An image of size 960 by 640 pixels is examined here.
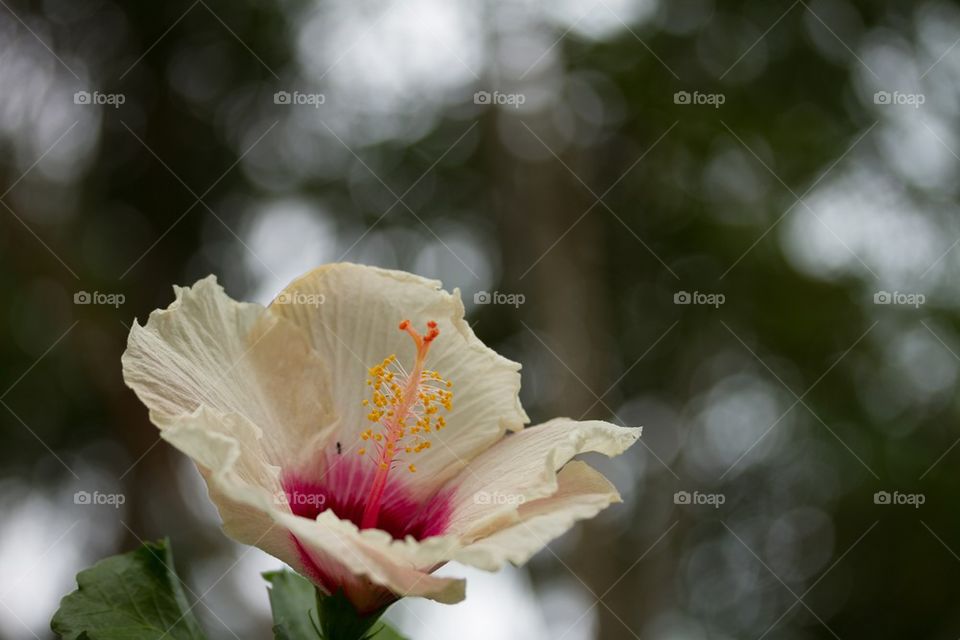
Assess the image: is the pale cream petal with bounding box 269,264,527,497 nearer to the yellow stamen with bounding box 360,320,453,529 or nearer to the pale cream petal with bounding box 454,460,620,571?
the yellow stamen with bounding box 360,320,453,529

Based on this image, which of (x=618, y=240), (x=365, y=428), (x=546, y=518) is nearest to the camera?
(x=546, y=518)

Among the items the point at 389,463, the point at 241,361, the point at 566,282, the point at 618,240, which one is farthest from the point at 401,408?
the point at 618,240

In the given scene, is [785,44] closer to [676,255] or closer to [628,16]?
[628,16]

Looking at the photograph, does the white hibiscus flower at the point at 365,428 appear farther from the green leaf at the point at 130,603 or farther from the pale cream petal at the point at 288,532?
the green leaf at the point at 130,603

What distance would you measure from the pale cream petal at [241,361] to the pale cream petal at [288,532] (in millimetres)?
93

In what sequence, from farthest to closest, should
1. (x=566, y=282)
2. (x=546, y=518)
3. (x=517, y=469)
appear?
(x=566, y=282) → (x=517, y=469) → (x=546, y=518)

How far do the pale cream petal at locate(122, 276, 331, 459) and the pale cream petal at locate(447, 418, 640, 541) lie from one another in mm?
187

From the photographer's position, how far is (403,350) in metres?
1.26

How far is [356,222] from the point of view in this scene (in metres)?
5.77

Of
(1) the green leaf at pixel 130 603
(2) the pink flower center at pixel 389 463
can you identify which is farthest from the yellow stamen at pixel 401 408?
(1) the green leaf at pixel 130 603

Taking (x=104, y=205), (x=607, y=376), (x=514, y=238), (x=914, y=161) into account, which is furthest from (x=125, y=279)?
(x=914, y=161)

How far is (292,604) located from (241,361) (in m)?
0.28

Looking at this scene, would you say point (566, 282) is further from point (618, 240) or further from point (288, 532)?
point (288, 532)

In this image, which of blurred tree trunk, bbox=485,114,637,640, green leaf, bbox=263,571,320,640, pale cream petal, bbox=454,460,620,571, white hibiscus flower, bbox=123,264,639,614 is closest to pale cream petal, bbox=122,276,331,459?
white hibiscus flower, bbox=123,264,639,614
